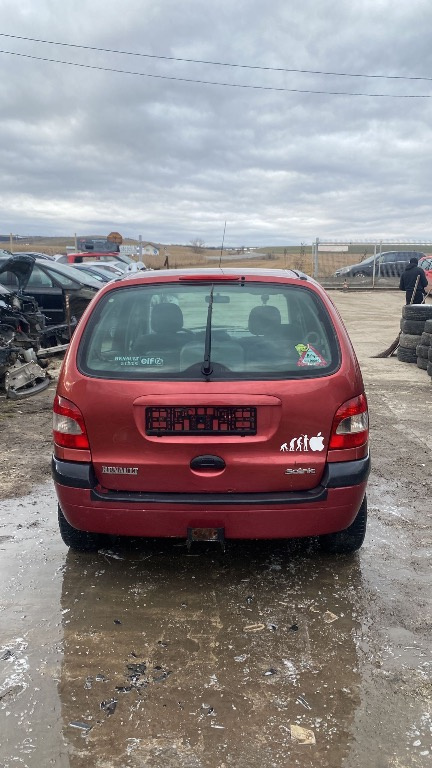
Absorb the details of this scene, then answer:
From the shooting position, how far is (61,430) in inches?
132

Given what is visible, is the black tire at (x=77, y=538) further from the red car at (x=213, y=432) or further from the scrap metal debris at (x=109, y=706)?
the scrap metal debris at (x=109, y=706)

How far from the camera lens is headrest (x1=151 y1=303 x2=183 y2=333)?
139 inches

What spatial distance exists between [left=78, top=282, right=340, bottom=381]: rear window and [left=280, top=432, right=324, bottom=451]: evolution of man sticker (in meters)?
0.32

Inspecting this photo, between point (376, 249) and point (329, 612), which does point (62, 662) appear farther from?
point (376, 249)

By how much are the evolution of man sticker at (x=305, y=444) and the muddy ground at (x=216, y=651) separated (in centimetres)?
83

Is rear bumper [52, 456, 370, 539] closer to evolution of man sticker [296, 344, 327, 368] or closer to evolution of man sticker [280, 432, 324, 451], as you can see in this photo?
evolution of man sticker [280, 432, 324, 451]

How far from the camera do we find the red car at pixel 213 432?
317cm

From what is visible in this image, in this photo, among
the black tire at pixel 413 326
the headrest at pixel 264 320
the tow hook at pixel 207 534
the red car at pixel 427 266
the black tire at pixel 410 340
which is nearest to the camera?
the tow hook at pixel 207 534

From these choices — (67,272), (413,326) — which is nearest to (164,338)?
(413,326)

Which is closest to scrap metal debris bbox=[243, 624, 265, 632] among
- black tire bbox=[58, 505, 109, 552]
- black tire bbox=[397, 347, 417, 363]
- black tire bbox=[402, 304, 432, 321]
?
black tire bbox=[58, 505, 109, 552]

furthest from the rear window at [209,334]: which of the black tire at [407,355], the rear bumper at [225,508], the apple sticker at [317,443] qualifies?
the black tire at [407,355]

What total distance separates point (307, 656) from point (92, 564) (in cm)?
145

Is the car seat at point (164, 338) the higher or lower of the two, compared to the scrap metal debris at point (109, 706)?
higher

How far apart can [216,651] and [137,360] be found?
1459 millimetres
